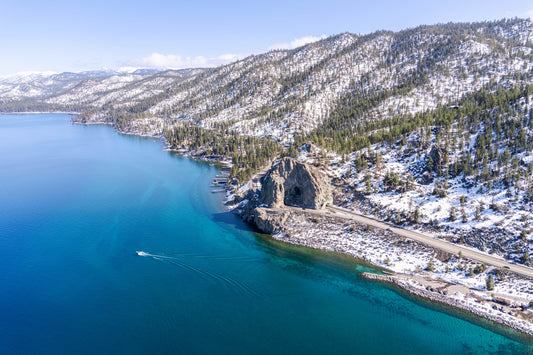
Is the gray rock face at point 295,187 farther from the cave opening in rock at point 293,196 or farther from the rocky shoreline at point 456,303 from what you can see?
the rocky shoreline at point 456,303

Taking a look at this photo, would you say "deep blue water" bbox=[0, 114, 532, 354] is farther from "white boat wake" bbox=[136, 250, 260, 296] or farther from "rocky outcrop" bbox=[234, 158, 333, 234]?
"rocky outcrop" bbox=[234, 158, 333, 234]

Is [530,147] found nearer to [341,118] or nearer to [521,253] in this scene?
[521,253]

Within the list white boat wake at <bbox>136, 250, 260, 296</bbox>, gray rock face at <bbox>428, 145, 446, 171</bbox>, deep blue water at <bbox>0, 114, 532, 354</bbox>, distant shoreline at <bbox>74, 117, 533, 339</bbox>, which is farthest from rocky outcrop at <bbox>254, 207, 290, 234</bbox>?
gray rock face at <bbox>428, 145, 446, 171</bbox>

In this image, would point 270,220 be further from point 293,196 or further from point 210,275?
point 210,275

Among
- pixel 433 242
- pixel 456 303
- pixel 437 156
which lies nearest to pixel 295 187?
pixel 433 242

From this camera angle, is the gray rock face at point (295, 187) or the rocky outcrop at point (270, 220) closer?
the rocky outcrop at point (270, 220)

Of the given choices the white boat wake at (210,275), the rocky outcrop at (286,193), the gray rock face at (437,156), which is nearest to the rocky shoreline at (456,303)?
the white boat wake at (210,275)
